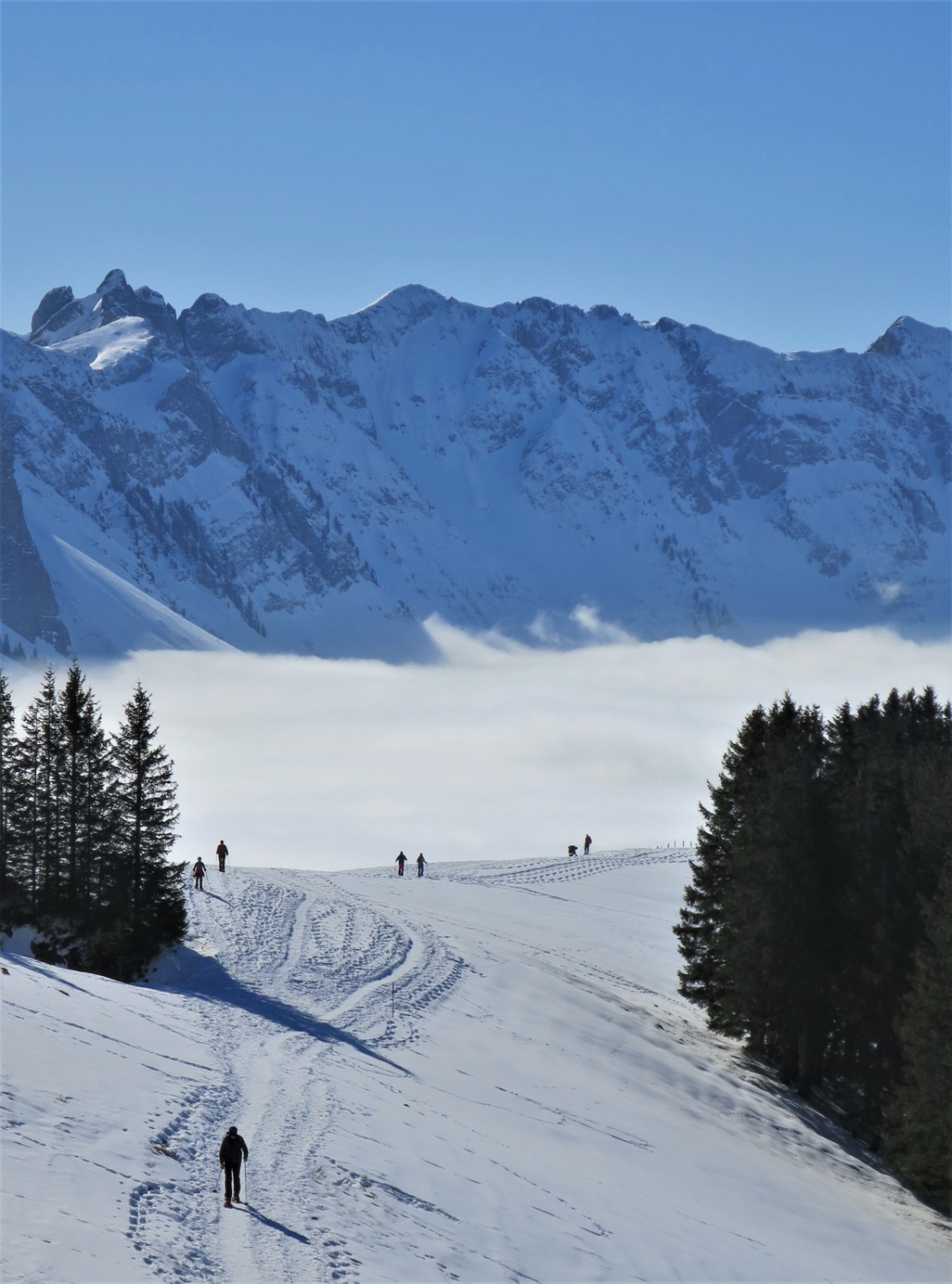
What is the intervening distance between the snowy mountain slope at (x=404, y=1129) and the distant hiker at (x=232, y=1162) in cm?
30

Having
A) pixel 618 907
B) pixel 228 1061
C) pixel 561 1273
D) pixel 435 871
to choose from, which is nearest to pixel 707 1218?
pixel 561 1273

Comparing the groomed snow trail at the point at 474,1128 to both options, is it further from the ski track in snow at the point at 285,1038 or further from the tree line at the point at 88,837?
the tree line at the point at 88,837

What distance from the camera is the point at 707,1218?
2875 centimetres

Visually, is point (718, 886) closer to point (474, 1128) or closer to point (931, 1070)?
point (931, 1070)

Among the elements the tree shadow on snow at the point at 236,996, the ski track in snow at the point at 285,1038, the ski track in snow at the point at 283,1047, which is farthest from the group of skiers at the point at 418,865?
→ the tree shadow on snow at the point at 236,996

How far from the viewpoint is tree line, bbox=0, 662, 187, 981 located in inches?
1667

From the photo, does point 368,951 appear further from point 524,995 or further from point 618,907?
point 618,907

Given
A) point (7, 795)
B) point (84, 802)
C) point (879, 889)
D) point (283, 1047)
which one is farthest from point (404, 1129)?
point (7, 795)

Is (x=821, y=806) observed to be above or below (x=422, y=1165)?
above

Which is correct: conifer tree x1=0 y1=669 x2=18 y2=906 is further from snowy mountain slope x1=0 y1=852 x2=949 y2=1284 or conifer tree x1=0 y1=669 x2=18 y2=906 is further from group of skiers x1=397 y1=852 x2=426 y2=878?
group of skiers x1=397 y1=852 x2=426 y2=878

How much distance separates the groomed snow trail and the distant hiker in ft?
1.08

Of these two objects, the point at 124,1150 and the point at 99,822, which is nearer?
the point at 124,1150

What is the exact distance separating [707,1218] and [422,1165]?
6.58 metres

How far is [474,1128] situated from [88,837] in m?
19.3
